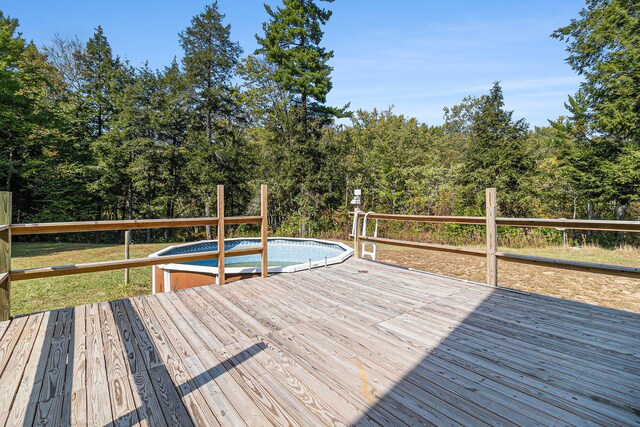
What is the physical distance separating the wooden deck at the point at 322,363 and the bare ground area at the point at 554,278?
2.29 meters

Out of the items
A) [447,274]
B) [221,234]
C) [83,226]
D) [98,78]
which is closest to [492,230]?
[447,274]

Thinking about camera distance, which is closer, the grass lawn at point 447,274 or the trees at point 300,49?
the grass lawn at point 447,274

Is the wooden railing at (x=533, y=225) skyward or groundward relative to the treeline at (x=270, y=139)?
groundward

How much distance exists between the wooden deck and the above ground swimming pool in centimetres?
140

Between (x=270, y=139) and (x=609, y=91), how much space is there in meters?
14.0

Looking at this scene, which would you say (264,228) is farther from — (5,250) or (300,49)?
(300,49)

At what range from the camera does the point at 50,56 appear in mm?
16078

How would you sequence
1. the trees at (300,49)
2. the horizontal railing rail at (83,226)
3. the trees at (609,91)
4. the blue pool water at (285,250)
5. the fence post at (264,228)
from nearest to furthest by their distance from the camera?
the horizontal railing rail at (83,226) < the fence post at (264,228) < the blue pool water at (285,250) < the trees at (609,91) < the trees at (300,49)

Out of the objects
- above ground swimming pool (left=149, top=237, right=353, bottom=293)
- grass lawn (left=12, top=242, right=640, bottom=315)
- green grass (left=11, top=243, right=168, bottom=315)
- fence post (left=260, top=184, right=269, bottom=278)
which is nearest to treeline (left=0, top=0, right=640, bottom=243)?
above ground swimming pool (left=149, top=237, right=353, bottom=293)

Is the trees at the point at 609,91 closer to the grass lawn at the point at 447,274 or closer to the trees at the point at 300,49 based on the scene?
the grass lawn at the point at 447,274

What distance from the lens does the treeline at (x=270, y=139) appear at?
1241 cm

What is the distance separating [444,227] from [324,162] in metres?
5.61

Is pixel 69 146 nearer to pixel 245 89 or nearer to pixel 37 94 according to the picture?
pixel 37 94

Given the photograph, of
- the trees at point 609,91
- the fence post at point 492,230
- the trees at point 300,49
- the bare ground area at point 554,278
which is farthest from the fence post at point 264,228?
the trees at point 609,91
